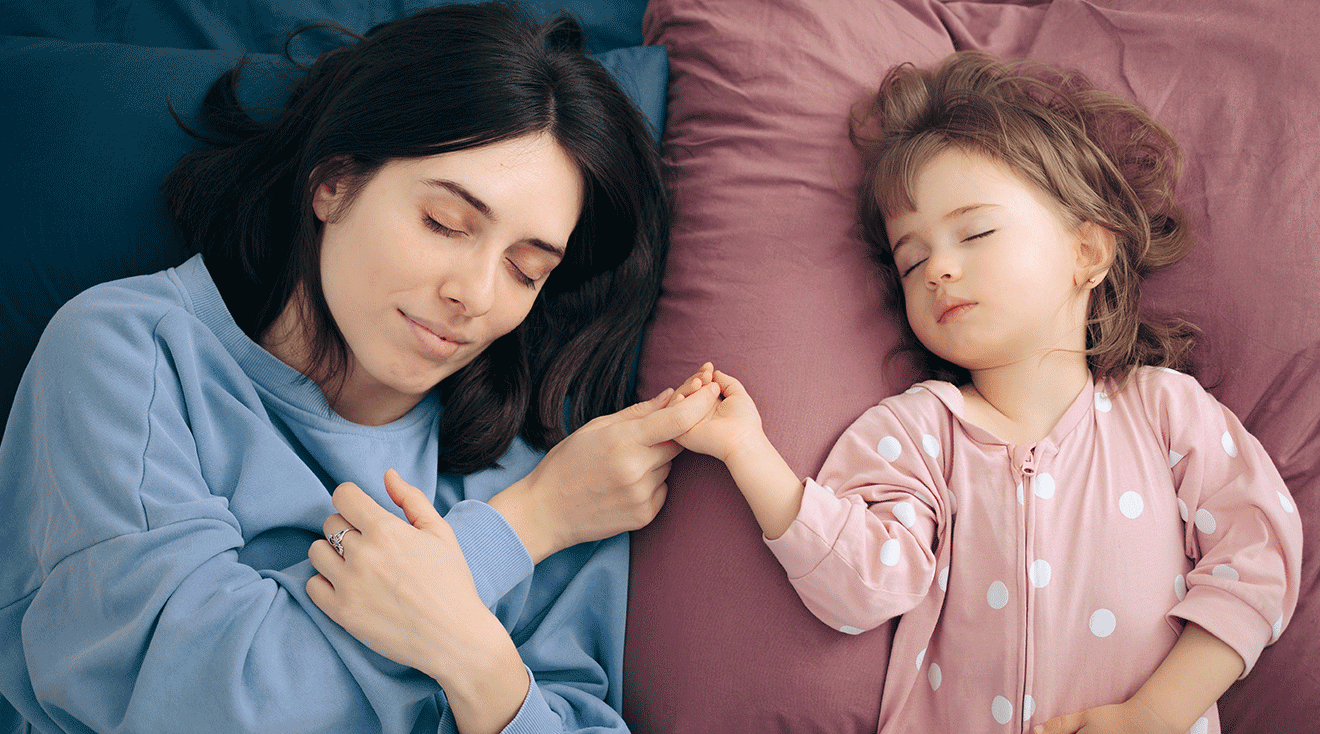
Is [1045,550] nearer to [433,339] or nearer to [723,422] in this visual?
[723,422]

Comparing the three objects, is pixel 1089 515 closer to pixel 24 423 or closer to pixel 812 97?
pixel 812 97

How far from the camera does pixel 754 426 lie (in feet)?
3.94

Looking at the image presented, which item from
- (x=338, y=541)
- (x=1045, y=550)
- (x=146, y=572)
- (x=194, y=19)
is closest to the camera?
(x=146, y=572)

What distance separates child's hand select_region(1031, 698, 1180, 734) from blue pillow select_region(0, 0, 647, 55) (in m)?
1.41

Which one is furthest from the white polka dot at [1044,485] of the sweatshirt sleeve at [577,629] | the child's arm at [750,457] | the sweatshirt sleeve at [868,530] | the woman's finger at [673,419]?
the sweatshirt sleeve at [577,629]

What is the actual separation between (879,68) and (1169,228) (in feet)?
1.84

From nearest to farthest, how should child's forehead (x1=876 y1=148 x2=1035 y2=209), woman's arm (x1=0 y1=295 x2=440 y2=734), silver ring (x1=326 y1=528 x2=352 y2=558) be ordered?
woman's arm (x1=0 y1=295 x2=440 y2=734) → silver ring (x1=326 y1=528 x2=352 y2=558) → child's forehead (x1=876 y1=148 x2=1035 y2=209)

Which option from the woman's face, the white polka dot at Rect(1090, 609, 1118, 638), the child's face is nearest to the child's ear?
the child's face

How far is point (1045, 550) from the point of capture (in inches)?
45.3

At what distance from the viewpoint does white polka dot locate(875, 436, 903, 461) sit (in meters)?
1.23

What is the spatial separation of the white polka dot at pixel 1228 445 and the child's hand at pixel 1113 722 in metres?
0.39

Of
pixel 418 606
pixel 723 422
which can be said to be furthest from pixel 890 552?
pixel 418 606

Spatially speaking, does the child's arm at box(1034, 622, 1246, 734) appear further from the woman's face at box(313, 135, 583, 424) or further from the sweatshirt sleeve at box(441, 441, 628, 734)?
the woman's face at box(313, 135, 583, 424)

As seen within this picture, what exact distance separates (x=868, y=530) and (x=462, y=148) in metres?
0.76
